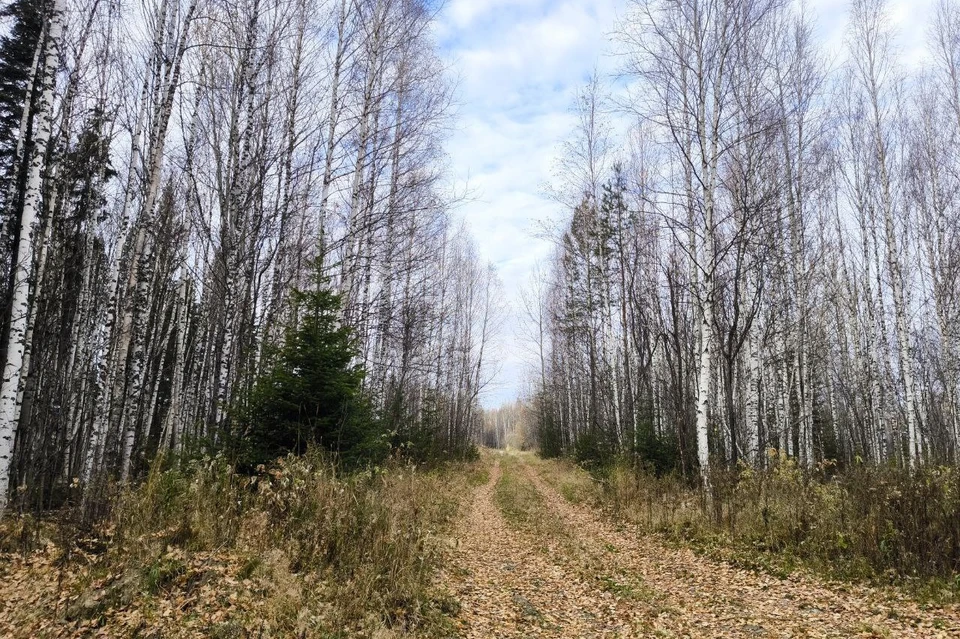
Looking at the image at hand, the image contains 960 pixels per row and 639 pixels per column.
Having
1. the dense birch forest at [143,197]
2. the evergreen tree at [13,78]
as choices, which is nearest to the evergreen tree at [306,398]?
the dense birch forest at [143,197]

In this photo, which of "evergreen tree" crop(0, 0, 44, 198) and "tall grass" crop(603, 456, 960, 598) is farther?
"evergreen tree" crop(0, 0, 44, 198)

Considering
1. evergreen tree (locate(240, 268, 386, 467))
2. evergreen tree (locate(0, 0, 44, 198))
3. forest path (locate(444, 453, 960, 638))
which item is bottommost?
forest path (locate(444, 453, 960, 638))

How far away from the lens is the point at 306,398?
636 cm

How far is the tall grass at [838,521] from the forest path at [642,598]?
52cm

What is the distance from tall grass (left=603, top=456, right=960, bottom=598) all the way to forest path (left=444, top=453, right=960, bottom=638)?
1.69 feet

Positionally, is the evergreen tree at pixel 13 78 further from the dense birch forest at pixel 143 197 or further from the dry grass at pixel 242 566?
the dry grass at pixel 242 566

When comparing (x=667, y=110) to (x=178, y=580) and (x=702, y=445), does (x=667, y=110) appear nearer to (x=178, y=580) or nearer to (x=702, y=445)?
(x=702, y=445)

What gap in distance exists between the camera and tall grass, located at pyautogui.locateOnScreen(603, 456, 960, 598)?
4.92 metres

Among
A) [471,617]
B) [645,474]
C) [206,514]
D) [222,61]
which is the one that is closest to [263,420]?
[206,514]

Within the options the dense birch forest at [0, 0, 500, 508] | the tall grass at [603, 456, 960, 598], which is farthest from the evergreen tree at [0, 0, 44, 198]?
the tall grass at [603, 456, 960, 598]

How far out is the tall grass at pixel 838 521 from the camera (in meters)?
4.92

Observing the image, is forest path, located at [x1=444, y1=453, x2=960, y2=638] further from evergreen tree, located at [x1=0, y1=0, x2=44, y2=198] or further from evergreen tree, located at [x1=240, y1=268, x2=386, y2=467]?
evergreen tree, located at [x1=0, y1=0, x2=44, y2=198]

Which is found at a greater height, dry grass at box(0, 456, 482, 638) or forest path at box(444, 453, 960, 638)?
dry grass at box(0, 456, 482, 638)

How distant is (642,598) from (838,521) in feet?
10.1
